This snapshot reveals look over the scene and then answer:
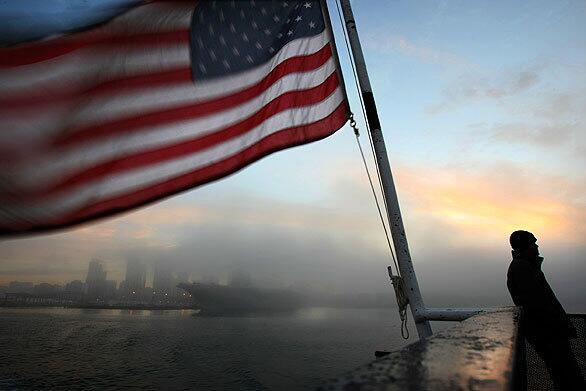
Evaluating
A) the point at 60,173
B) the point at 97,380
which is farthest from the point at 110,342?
the point at 60,173

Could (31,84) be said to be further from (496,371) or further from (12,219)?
(496,371)

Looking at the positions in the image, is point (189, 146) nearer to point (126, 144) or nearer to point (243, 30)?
point (126, 144)

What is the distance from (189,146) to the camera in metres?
3.67

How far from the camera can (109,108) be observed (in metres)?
3.36

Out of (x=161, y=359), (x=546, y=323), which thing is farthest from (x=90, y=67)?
(x=161, y=359)

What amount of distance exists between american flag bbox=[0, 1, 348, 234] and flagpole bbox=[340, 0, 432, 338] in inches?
13.9

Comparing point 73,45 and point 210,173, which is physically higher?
point 73,45

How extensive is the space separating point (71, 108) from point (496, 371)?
11.9 feet

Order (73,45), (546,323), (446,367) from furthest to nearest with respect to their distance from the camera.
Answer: (546,323) < (73,45) < (446,367)

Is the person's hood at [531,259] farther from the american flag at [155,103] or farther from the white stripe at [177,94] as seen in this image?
the white stripe at [177,94]

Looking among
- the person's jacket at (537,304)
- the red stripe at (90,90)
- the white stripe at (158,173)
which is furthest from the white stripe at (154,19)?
the person's jacket at (537,304)

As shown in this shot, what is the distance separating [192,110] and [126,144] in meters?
0.75

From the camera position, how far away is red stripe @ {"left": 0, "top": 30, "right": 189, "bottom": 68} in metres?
3.05

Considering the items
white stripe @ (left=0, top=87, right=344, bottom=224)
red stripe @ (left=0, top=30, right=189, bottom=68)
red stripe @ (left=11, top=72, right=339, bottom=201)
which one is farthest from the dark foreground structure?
red stripe @ (left=0, top=30, right=189, bottom=68)
